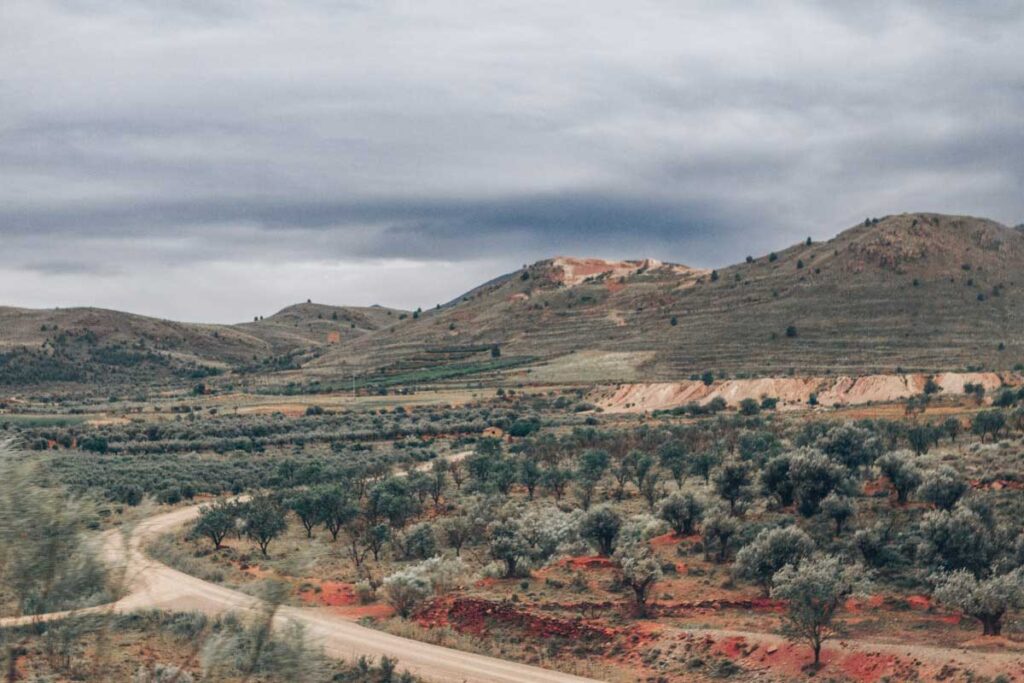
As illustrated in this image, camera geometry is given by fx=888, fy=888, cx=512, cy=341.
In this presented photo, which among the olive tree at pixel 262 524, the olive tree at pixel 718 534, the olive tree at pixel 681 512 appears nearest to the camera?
the olive tree at pixel 718 534

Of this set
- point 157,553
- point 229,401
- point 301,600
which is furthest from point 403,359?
point 157,553

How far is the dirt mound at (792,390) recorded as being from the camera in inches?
4035

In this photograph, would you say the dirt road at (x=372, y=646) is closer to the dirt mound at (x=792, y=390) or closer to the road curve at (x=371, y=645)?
the road curve at (x=371, y=645)

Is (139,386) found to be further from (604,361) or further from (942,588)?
(942,588)

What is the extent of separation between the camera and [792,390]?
11038 centimetres

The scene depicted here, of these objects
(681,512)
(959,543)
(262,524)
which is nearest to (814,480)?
(681,512)

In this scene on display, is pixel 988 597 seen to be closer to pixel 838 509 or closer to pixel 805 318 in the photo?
pixel 838 509

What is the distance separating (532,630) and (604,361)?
119 m

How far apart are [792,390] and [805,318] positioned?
42.0 m

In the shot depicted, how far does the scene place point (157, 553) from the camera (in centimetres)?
1556

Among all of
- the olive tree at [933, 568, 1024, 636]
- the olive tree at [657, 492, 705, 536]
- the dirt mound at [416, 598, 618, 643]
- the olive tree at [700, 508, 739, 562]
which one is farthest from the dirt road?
the olive tree at [657, 492, 705, 536]

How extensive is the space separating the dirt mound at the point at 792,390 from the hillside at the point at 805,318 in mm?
12006

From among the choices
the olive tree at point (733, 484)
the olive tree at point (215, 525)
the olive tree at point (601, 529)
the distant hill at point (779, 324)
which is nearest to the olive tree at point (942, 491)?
the olive tree at point (733, 484)

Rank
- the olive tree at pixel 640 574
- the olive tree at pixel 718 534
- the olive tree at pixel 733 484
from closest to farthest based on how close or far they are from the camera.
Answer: the olive tree at pixel 640 574
the olive tree at pixel 718 534
the olive tree at pixel 733 484
